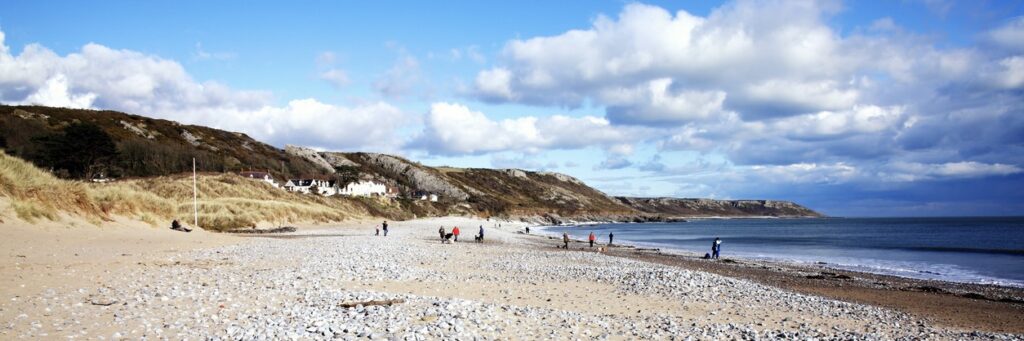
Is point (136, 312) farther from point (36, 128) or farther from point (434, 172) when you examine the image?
point (434, 172)

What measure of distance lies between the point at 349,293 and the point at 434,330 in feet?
15.5

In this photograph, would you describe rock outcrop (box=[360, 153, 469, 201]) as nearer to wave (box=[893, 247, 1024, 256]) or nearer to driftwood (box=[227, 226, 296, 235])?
driftwood (box=[227, 226, 296, 235])

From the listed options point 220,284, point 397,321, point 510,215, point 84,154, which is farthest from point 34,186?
point 510,215

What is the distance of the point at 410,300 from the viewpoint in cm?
1299

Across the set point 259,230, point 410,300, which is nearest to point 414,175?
point 259,230

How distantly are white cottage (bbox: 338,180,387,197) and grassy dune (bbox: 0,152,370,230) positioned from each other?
2842 cm

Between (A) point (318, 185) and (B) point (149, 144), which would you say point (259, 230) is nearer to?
(A) point (318, 185)

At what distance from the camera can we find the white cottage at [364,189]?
119562 millimetres

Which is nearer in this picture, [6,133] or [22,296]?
[22,296]

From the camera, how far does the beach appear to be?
9992 mm

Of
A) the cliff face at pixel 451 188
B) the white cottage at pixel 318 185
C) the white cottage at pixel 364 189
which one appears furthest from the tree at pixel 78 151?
the cliff face at pixel 451 188

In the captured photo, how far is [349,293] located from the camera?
45.4 ft

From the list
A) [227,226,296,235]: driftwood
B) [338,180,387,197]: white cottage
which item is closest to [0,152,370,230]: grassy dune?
[227,226,296,235]: driftwood

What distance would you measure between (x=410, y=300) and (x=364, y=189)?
11687 centimetres
